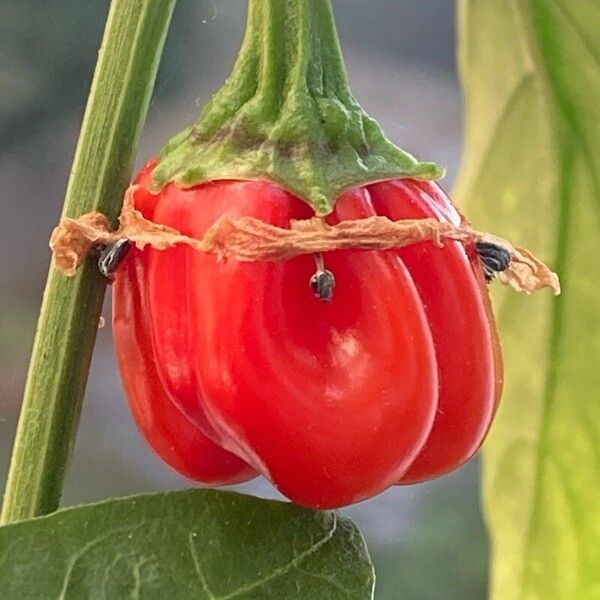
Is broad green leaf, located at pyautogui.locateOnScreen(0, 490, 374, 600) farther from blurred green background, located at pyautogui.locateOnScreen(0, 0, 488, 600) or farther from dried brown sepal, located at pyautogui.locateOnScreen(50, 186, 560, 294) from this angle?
blurred green background, located at pyautogui.locateOnScreen(0, 0, 488, 600)

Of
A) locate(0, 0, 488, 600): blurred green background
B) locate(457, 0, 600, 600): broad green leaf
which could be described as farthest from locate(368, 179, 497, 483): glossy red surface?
locate(0, 0, 488, 600): blurred green background

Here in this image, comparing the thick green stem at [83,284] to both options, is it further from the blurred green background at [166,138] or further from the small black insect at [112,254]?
the blurred green background at [166,138]

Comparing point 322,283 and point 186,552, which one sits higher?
point 322,283

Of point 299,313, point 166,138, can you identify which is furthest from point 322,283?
point 166,138

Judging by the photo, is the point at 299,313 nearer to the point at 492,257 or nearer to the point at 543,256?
the point at 492,257

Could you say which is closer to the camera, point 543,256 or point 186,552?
point 186,552

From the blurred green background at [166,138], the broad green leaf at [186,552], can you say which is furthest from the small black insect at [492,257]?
the blurred green background at [166,138]
